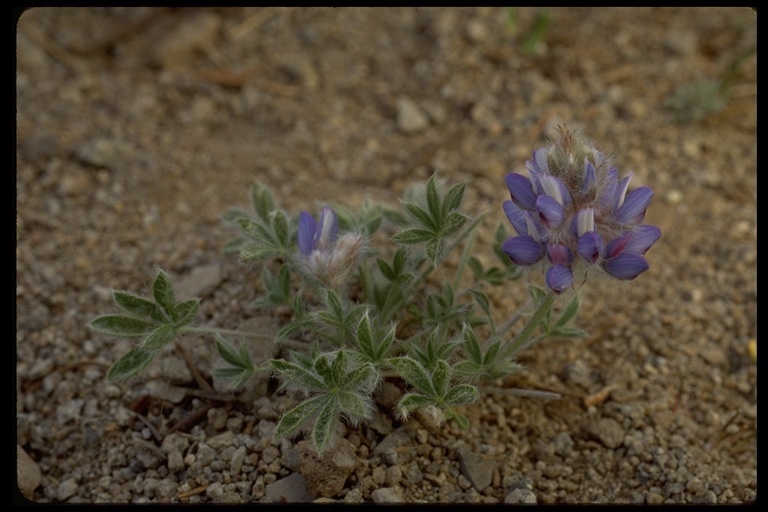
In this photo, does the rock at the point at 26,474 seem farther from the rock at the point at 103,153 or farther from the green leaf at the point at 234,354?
the rock at the point at 103,153

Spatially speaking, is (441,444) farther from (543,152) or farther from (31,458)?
(31,458)

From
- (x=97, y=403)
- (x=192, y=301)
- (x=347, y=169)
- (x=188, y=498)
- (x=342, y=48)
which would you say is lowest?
(x=188, y=498)

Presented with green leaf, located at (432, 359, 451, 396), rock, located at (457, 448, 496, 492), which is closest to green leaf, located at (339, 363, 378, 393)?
green leaf, located at (432, 359, 451, 396)

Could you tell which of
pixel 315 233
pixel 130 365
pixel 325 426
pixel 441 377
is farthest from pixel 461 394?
pixel 130 365

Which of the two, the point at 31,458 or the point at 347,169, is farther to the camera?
the point at 347,169

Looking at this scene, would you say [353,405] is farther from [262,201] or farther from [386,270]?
[262,201]

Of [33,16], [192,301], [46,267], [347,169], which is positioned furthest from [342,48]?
[192,301]
